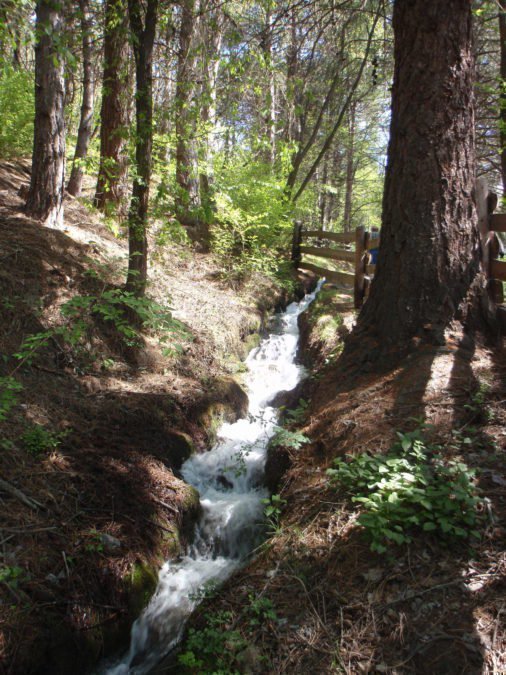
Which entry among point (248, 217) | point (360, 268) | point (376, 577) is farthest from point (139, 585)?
point (248, 217)

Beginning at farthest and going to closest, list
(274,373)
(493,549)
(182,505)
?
(274,373) → (182,505) → (493,549)

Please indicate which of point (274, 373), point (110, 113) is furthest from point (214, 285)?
point (110, 113)

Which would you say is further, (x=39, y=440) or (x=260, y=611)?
(x=39, y=440)

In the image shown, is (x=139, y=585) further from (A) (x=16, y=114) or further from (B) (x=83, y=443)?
(A) (x=16, y=114)

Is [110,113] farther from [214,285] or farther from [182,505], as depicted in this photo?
[182,505]

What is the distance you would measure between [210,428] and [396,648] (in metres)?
3.52

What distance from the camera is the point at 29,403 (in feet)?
13.3

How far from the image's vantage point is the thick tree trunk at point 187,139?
212 inches

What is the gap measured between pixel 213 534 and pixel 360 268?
5478 millimetres

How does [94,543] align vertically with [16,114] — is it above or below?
below

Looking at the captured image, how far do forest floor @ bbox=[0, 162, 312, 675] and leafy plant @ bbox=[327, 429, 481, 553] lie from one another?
1713 mm

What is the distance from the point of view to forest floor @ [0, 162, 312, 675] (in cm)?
275

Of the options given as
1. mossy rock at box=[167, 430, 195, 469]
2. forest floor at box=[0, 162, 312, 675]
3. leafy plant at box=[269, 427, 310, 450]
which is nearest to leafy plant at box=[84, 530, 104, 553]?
forest floor at box=[0, 162, 312, 675]

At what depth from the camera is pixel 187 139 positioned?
5.31 m
